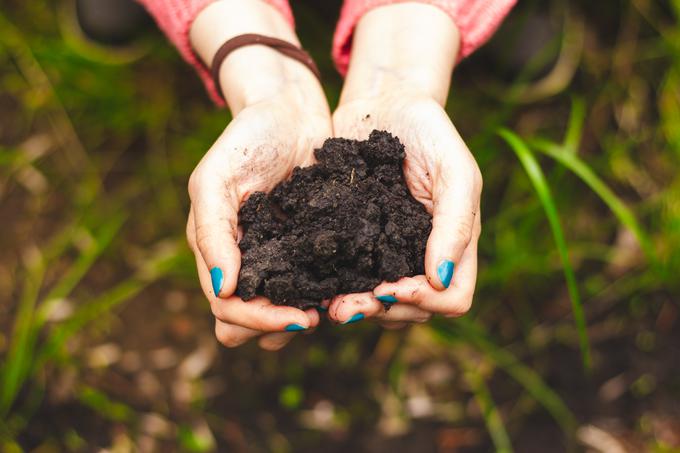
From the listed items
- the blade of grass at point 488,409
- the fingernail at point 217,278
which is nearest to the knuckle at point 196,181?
the fingernail at point 217,278

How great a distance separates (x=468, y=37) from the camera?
1.38 metres

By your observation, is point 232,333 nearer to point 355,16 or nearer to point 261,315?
point 261,315

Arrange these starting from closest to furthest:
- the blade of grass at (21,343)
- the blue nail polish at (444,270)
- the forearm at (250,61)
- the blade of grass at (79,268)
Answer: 1. the blue nail polish at (444,270)
2. the forearm at (250,61)
3. the blade of grass at (21,343)
4. the blade of grass at (79,268)

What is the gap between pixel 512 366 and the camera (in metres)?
1.58

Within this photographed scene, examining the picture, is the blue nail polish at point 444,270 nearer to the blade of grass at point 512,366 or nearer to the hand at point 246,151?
the hand at point 246,151

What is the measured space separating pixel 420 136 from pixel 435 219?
19 centimetres

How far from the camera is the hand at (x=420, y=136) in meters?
1.05

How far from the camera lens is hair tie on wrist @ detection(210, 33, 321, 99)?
1.31 m

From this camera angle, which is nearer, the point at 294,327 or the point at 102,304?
the point at 294,327

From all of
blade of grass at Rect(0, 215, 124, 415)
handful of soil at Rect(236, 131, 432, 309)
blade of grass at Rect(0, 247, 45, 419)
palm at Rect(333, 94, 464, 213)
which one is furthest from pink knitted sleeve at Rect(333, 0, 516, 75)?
blade of grass at Rect(0, 247, 45, 419)

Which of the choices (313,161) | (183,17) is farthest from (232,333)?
(183,17)

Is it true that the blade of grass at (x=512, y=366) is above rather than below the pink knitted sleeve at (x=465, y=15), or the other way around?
below

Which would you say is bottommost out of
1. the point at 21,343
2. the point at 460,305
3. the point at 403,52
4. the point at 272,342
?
the point at 21,343

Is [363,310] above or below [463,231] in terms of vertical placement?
below
